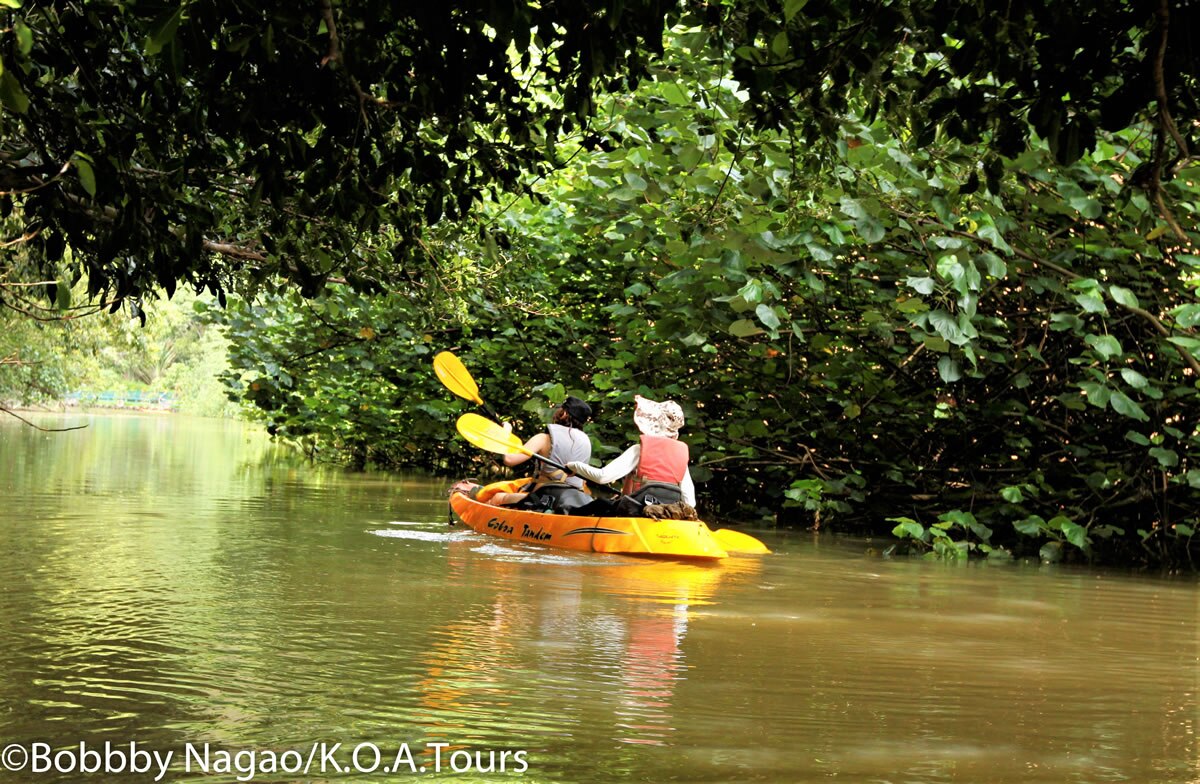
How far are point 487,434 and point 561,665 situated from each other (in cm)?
805

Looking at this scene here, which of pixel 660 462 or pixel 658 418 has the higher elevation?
pixel 658 418

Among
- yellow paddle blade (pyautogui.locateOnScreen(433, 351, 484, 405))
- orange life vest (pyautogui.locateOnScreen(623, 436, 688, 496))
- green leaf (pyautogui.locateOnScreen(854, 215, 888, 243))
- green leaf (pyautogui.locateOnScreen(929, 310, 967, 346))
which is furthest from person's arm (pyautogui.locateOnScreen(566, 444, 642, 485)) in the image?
green leaf (pyautogui.locateOnScreen(854, 215, 888, 243))

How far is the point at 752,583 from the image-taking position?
34.2ft

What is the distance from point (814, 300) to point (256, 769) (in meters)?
10.6

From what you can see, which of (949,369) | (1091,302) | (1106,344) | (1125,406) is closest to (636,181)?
(949,369)

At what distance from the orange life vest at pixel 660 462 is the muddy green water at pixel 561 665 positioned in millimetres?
1072

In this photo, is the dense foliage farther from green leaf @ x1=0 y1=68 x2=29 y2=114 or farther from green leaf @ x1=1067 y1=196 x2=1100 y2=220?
green leaf @ x1=0 y1=68 x2=29 y2=114

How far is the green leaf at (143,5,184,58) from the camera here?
331 centimetres

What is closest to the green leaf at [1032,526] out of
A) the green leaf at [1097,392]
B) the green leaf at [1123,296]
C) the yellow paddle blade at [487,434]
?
the green leaf at [1097,392]

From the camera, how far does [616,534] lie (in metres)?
11.9

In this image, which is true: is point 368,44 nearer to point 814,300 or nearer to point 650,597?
point 650,597

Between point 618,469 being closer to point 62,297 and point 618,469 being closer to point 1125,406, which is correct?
point 1125,406

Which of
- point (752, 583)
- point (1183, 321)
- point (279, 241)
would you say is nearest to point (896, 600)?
point (752, 583)

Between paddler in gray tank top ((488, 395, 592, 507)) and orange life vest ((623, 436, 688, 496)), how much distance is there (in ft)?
3.02
